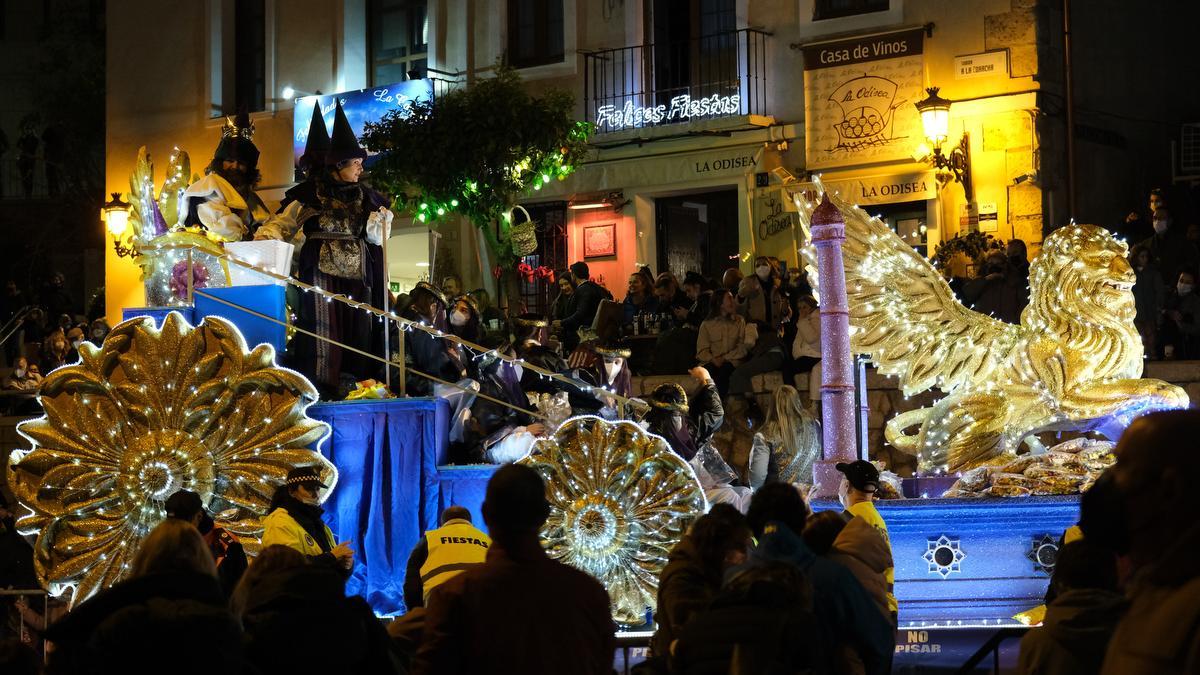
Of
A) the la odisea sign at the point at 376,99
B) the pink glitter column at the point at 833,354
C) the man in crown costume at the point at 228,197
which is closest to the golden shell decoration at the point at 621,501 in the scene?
the pink glitter column at the point at 833,354

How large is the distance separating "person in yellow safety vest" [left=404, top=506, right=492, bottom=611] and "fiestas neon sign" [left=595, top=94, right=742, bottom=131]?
1308 centimetres

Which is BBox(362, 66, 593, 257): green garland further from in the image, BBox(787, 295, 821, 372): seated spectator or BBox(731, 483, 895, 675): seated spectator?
BBox(731, 483, 895, 675): seated spectator

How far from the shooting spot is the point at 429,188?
68.2ft

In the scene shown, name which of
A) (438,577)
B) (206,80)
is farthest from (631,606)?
(206,80)

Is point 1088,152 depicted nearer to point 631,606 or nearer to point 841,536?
point 631,606

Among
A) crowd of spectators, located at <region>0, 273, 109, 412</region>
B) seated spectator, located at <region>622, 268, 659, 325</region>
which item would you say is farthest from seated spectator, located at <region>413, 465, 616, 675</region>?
crowd of spectators, located at <region>0, 273, 109, 412</region>

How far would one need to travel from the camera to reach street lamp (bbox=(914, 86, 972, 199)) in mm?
18359

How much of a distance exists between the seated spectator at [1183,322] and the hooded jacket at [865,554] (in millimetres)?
8956

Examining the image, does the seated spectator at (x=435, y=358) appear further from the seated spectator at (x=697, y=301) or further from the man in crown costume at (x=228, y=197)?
the seated spectator at (x=697, y=301)

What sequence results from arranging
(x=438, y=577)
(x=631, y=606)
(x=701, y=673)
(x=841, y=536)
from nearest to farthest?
(x=701, y=673) < (x=841, y=536) < (x=438, y=577) < (x=631, y=606)

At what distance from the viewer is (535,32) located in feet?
76.0

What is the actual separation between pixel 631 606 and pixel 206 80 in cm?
1684

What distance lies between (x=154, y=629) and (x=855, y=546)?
3.12 meters

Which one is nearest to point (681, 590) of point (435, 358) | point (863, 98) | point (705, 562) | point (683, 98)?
point (705, 562)
